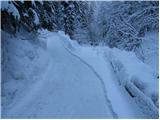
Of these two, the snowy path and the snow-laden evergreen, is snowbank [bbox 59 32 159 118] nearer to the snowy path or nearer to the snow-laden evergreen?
the snow-laden evergreen

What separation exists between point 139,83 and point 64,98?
2674 mm

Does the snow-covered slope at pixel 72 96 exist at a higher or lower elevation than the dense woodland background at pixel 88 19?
lower

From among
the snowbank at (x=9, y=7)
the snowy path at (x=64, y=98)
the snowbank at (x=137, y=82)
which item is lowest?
the snowy path at (x=64, y=98)

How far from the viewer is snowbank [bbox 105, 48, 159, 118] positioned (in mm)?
8766

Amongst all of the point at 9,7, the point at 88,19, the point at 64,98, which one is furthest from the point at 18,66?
the point at 88,19

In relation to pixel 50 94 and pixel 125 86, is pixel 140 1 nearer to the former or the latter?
pixel 125 86

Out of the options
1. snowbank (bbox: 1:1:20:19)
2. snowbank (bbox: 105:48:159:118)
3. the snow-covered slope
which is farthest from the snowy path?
snowbank (bbox: 1:1:20:19)

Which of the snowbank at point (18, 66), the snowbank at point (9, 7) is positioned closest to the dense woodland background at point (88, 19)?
the snowbank at point (9, 7)

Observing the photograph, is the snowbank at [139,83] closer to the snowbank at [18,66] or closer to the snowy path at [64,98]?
the snowy path at [64,98]

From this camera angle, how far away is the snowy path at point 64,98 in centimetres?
848

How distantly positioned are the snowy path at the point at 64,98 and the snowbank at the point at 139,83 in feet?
3.24

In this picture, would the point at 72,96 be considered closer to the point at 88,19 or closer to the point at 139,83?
the point at 139,83

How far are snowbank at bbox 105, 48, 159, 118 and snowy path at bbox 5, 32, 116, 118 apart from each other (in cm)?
99

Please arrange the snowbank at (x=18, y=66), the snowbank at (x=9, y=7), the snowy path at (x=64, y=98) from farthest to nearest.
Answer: the snowbank at (x=18, y=66) → the snowbank at (x=9, y=7) → the snowy path at (x=64, y=98)
